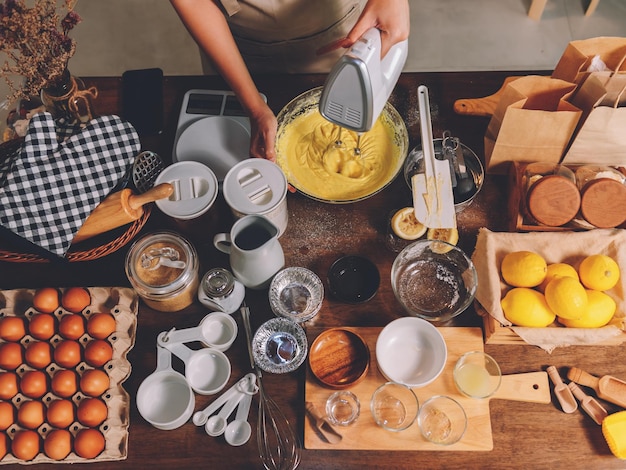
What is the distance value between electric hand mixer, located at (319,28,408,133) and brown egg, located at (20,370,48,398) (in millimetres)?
815

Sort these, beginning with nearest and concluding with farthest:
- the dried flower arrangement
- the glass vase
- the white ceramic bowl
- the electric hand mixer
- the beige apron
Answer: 1. the electric hand mixer
2. the dried flower arrangement
3. the white ceramic bowl
4. the glass vase
5. the beige apron

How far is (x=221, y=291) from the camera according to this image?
1193mm

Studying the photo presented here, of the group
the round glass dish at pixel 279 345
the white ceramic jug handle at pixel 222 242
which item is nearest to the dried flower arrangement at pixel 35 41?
the white ceramic jug handle at pixel 222 242

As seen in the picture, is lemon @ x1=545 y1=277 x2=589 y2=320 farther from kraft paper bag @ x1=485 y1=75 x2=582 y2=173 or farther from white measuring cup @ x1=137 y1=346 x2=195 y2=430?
white measuring cup @ x1=137 y1=346 x2=195 y2=430

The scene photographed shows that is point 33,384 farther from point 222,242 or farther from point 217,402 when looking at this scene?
point 222,242

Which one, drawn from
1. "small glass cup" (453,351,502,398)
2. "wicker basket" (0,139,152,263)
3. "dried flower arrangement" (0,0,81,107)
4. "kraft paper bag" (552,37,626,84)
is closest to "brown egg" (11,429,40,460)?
"wicker basket" (0,139,152,263)

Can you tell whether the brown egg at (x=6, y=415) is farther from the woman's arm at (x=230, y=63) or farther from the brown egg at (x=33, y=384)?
the woman's arm at (x=230, y=63)

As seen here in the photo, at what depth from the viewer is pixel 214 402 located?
1.16 m

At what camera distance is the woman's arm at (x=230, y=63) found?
4.28ft

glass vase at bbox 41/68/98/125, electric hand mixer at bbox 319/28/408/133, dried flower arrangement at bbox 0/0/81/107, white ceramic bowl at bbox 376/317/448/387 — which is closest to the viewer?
electric hand mixer at bbox 319/28/408/133

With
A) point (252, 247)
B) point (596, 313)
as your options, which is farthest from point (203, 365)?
point (596, 313)

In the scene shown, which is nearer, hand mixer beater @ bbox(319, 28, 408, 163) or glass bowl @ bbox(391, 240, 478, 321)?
hand mixer beater @ bbox(319, 28, 408, 163)

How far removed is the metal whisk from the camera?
1125 mm

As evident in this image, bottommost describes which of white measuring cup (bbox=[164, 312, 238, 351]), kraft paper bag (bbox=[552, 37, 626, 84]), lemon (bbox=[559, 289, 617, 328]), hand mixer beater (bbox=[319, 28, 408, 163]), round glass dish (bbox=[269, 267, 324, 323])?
white measuring cup (bbox=[164, 312, 238, 351])
